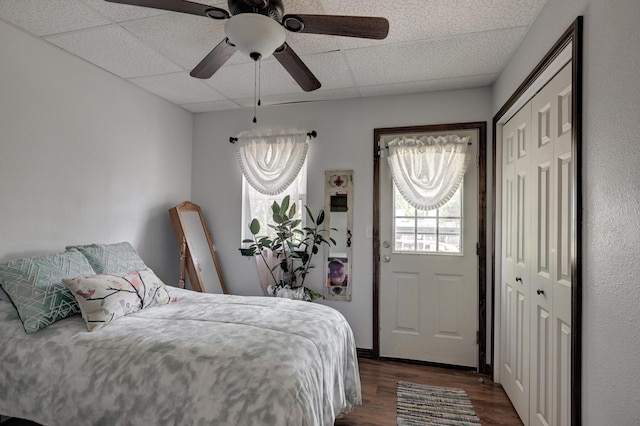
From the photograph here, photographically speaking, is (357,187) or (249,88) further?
(357,187)

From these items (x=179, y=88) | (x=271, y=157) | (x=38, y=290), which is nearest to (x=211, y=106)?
(x=179, y=88)

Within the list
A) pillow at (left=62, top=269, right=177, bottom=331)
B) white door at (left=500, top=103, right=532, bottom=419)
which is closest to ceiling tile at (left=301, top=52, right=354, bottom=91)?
white door at (left=500, top=103, right=532, bottom=419)

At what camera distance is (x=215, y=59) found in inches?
73.3

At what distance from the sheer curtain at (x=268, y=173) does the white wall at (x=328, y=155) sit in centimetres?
10

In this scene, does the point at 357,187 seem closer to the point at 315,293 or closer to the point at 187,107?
the point at 315,293

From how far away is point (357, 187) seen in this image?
3.20 m

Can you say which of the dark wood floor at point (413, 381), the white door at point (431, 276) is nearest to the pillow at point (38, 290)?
the dark wood floor at point (413, 381)

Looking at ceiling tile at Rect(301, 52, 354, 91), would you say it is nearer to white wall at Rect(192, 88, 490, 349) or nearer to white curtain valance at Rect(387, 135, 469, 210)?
white wall at Rect(192, 88, 490, 349)

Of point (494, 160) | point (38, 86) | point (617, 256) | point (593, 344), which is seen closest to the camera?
point (617, 256)

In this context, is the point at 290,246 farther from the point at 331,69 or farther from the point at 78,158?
the point at 78,158

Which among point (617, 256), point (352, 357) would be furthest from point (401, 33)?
point (352, 357)

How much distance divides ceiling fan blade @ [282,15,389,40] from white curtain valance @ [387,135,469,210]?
1563 mm

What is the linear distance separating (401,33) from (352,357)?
6.86ft

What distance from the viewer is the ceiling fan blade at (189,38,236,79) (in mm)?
1741
